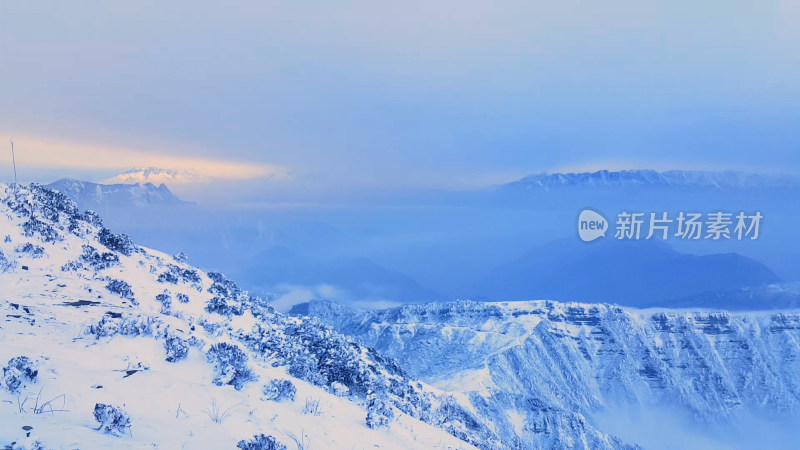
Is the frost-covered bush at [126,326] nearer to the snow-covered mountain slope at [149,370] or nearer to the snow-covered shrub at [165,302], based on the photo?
the snow-covered mountain slope at [149,370]

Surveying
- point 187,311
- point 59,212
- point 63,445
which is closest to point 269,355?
point 187,311

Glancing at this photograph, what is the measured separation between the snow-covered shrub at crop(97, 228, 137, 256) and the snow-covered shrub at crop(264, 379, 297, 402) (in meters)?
24.1

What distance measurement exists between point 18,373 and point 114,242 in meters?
27.1

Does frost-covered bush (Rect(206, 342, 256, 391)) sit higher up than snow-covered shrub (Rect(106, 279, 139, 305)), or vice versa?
snow-covered shrub (Rect(106, 279, 139, 305))

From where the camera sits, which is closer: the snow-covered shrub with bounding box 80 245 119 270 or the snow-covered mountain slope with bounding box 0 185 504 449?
the snow-covered mountain slope with bounding box 0 185 504 449

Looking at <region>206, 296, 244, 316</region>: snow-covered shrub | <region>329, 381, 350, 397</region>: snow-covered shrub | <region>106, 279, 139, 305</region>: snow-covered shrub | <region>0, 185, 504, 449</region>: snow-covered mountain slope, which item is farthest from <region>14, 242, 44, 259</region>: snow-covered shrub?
<region>329, 381, 350, 397</region>: snow-covered shrub

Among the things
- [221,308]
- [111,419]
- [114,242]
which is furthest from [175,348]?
[114,242]

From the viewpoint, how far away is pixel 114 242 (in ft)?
129

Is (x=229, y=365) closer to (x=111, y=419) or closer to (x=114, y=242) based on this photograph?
(x=111, y=419)

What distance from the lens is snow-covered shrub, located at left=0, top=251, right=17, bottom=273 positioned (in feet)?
87.9

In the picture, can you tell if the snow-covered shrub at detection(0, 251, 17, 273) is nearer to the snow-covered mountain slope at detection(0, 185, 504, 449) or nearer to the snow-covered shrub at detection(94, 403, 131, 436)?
the snow-covered mountain slope at detection(0, 185, 504, 449)

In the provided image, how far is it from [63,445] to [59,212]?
33.4 meters

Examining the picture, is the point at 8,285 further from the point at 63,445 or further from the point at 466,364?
the point at 466,364

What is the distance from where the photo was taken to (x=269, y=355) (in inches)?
1053
